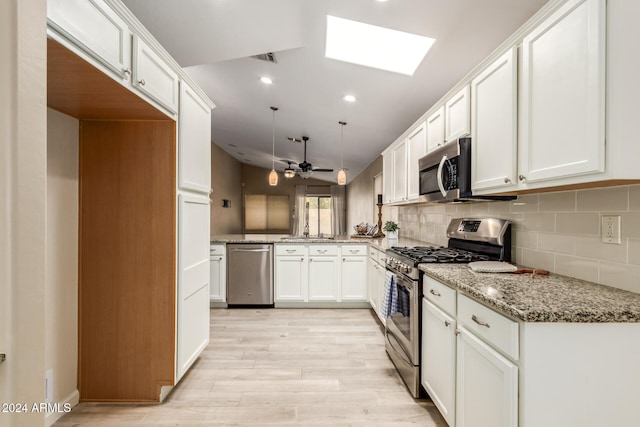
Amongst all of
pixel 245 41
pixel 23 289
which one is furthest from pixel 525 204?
pixel 245 41

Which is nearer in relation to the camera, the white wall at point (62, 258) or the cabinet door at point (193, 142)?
the white wall at point (62, 258)

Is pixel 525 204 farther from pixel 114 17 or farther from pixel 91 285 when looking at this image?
pixel 91 285

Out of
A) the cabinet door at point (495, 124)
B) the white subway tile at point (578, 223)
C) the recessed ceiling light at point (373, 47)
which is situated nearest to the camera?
the white subway tile at point (578, 223)

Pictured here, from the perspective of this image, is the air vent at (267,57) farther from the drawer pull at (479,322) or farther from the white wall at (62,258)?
the drawer pull at (479,322)

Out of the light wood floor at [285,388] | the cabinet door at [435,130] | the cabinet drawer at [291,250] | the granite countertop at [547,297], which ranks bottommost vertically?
the light wood floor at [285,388]

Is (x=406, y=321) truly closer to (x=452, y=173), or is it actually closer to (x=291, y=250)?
(x=452, y=173)

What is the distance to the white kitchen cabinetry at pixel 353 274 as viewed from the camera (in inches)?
155

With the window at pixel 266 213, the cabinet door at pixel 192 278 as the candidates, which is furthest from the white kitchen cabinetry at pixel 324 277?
the window at pixel 266 213

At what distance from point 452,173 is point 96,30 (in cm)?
212

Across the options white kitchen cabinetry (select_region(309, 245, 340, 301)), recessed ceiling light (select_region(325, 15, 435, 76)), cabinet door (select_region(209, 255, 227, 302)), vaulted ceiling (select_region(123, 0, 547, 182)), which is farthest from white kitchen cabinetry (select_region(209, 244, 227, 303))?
recessed ceiling light (select_region(325, 15, 435, 76))

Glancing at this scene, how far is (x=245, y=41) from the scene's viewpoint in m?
2.62

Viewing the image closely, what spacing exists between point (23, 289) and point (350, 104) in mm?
3472

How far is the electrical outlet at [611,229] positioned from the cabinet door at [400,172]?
6.45 ft

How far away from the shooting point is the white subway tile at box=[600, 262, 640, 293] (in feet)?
4.06
